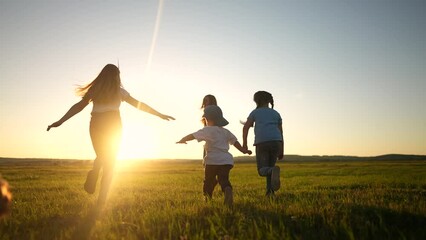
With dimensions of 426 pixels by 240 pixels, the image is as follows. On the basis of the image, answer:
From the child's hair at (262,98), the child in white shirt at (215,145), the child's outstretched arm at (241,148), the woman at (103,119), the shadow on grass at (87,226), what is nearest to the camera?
the shadow on grass at (87,226)

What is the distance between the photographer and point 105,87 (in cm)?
623

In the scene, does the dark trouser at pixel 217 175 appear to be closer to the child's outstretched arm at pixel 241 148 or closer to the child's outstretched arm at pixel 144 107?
the child's outstretched arm at pixel 241 148

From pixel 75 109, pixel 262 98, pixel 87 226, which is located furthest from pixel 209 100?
pixel 87 226

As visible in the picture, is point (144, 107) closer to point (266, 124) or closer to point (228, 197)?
point (228, 197)

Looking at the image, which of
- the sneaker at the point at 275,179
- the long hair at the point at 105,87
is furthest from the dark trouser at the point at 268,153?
the long hair at the point at 105,87

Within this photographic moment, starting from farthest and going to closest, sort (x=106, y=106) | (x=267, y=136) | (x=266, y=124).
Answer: (x=266, y=124)
(x=267, y=136)
(x=106, y=106)

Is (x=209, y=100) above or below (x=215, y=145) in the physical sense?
above

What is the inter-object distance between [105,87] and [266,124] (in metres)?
3.57

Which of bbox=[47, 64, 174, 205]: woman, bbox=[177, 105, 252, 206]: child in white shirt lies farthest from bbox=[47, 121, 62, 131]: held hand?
bbox=[177, 105, 252, 206]: child in white shirt

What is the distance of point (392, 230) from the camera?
135 inches

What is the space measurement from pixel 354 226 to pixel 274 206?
168 centimetres

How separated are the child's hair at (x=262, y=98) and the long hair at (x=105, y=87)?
→ 3.34m

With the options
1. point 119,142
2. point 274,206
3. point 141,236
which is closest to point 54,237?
point 141,236

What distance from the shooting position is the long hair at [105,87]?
20.4 ft
